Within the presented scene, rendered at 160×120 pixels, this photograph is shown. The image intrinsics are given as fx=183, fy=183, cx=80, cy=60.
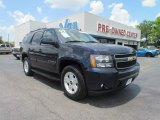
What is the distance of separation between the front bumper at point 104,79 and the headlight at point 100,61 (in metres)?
0.10

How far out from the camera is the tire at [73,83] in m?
4.28

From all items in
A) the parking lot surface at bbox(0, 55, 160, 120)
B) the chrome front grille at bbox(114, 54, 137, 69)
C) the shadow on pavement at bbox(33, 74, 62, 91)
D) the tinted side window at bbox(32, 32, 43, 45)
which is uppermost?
the tinted side window at bbox(32, 32, 43, 45)

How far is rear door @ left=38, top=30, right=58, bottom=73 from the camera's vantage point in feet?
16.9

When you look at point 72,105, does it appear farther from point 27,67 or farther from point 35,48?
point 27,67

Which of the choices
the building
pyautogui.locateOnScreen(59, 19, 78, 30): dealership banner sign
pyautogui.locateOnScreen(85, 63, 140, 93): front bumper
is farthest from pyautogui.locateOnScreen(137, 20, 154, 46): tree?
pyautogui.locateOnScreen(85, 63, 140, 93): front bumper

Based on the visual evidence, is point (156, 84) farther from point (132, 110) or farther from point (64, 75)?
point (64, 75)

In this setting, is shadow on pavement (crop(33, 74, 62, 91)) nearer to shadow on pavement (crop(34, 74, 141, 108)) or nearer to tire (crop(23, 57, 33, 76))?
shadow on pavement (crop(34, 74, 141, 108))

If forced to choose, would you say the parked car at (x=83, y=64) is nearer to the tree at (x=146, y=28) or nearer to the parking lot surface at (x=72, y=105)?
the parking lot surface at (x=72, y=105)

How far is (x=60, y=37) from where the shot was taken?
5.16m

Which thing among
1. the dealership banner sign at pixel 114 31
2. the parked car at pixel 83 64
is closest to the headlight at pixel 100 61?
the parked car at pixel 83 64

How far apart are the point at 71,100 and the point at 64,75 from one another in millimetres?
677

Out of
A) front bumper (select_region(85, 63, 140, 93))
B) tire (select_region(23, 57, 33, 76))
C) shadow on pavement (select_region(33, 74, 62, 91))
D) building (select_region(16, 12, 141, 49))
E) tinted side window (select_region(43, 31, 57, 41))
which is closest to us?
front bumper (select_region(85, 63, 140, 93))

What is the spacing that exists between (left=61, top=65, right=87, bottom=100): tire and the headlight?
493 millimetres

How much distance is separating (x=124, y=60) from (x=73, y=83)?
1.37 metres
